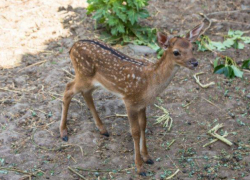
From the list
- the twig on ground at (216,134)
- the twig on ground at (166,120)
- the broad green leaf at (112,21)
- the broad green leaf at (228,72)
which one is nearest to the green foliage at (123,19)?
the broad green leaf at (112,21)

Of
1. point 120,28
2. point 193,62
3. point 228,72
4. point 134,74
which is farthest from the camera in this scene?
point 120,28

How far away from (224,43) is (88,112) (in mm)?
3160

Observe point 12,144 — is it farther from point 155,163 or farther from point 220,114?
point 220,114

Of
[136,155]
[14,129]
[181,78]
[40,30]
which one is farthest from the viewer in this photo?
[40,30]

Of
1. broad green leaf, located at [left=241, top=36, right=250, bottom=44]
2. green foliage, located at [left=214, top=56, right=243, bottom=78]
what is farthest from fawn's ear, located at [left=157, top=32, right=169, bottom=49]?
broad green leaf, located at [left=241, top=36, right=250, bottom=44]

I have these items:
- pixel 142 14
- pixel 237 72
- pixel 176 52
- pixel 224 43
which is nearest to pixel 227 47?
pixel 224 43

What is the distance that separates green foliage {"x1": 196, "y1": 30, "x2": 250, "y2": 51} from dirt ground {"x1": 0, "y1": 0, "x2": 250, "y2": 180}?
0.40 ft

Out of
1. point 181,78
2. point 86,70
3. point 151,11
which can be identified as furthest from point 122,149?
point 151,11

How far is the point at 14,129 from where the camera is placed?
5645 mm

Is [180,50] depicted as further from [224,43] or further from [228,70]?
[224,43]

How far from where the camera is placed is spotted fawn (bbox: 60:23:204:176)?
4859 millimetres

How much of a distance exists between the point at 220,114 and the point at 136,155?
69.4 inches

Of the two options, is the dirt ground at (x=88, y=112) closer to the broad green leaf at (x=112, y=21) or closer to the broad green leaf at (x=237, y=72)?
the broad green leaf at (x=237, y=72)

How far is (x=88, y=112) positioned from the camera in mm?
6191
